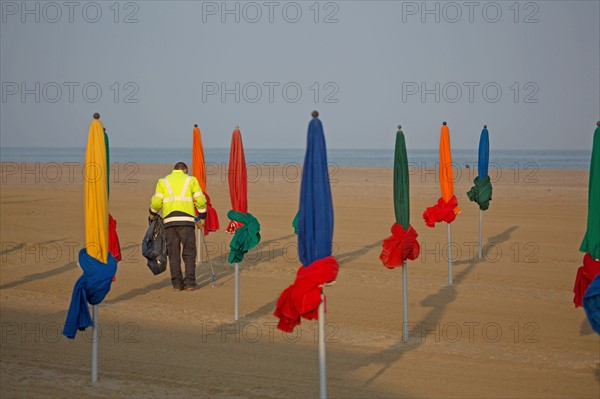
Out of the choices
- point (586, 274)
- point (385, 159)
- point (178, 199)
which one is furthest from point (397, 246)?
point (385, 159)

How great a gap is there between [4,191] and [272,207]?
45.7 feet

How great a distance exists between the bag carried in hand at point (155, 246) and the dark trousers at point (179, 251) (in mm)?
330

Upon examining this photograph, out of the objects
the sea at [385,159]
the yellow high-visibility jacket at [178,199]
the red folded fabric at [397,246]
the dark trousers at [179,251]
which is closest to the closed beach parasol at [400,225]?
the red folded fabric at [397,246]

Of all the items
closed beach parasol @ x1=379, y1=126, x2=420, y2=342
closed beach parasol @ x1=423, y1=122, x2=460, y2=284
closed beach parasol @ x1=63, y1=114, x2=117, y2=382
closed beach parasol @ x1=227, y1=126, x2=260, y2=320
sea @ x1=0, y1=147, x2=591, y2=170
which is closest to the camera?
closed beach parasol @ x1=63, y1=114, x2=117, y2=382

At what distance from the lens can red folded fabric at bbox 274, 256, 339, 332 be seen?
6.30 m

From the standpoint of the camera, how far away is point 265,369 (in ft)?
25.7

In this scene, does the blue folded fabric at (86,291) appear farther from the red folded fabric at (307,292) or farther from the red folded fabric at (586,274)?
the red folded fabric at (586,274)

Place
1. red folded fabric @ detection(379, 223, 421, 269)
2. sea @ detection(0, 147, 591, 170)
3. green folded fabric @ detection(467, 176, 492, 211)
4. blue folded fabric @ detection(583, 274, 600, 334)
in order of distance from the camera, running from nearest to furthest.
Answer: blue folded fabric @ detection(583, 274, 600, 334)
red folded fabric @ detection(379, 223, 421, 269)
green folded fabric @ detection(467, 176, 492, 211)
sea @ detection(0, 147, 591, 170)

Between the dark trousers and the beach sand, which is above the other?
the dark trousers

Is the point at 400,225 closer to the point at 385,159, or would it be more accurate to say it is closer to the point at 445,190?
the point at 445,190

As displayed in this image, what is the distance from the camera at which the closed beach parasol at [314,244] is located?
6.31 metres

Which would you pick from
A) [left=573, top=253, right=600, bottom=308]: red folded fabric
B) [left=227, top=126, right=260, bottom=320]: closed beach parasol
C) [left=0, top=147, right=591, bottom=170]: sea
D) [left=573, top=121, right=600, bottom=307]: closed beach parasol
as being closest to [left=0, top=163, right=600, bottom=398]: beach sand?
[left=573, top=253, right=600, bottom=308]: red folded fabric

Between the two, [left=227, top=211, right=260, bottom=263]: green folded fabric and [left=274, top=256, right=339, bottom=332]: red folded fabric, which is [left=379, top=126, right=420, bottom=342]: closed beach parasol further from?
[left=274, top=256, right=339, bottom=332]: red folded fabric

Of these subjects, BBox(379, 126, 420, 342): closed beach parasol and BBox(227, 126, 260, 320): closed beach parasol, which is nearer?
BBox(379, 126, 420, 342): closed beach parasol
